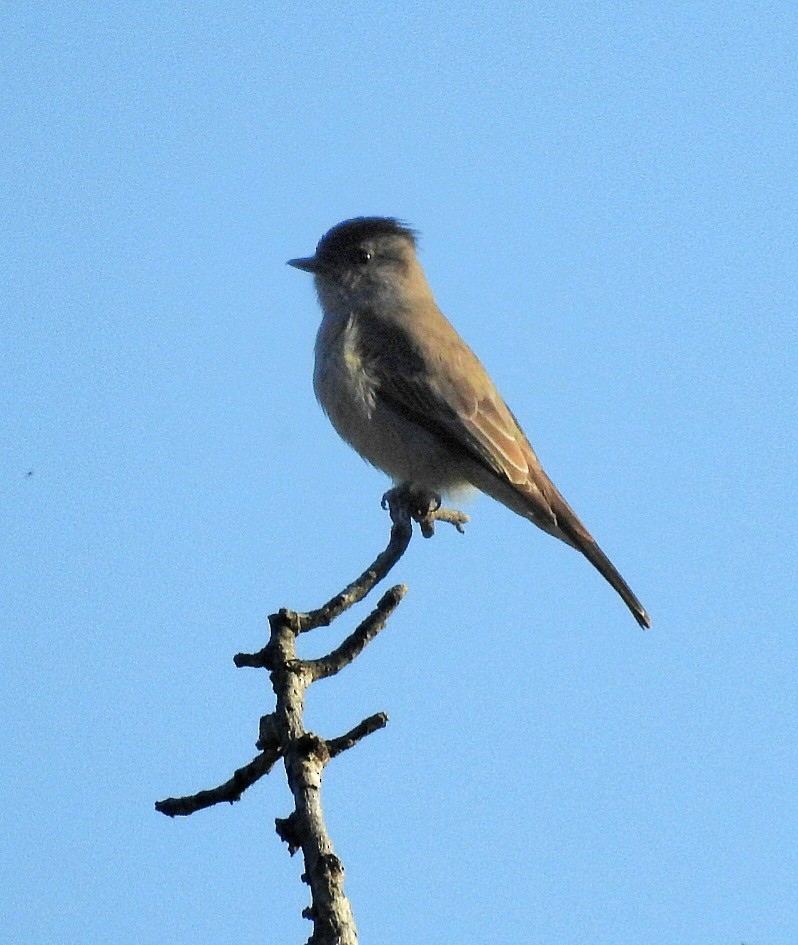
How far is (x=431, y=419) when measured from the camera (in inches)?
321

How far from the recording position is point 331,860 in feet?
11.2

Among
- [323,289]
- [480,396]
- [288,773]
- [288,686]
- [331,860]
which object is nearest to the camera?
[331,860]

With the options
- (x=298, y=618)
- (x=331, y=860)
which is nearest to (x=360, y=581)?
(x=298, y=618)

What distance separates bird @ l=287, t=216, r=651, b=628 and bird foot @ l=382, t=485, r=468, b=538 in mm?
48

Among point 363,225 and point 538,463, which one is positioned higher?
point 363,225

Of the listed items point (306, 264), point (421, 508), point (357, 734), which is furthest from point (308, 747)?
point (306, 264)

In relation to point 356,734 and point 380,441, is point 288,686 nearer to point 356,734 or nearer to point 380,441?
point 356,734

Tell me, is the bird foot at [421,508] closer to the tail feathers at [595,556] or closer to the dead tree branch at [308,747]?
the tail feathers at [595,556]

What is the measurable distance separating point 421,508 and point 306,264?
2404 mm

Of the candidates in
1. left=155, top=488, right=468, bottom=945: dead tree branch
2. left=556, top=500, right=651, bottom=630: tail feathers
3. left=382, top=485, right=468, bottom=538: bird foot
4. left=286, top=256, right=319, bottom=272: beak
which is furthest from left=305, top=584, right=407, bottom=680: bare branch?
left=286, top=256, right=319, bottom=272: beak

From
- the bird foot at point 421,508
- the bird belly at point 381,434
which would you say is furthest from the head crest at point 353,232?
the bird foot at point 421,508

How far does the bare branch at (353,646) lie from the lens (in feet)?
14.0

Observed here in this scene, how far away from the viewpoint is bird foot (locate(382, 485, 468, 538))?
23.5 ft

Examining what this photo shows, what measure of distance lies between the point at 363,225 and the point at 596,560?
317cm
